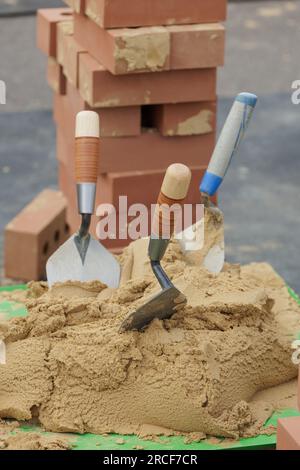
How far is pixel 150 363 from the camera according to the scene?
2209 mm

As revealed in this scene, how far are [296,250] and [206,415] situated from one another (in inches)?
75.3

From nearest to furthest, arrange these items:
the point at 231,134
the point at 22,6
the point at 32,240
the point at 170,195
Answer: the point at 170,195 → the point at 231,134 → the point at 32,240 → the point at 22,6

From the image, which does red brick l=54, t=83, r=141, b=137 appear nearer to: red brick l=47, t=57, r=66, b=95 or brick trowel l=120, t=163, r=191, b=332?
red brick l=47, t=57, r=66, b=95

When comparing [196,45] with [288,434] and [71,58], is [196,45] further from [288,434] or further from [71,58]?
[288,434]

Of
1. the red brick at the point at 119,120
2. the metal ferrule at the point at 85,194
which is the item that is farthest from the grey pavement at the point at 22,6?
the metal ferrule at the point at 85,194

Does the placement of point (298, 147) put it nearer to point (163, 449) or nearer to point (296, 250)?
point (296, 250)

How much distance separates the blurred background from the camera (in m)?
4.17

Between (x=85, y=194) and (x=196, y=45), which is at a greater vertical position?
(x=196, y=45)

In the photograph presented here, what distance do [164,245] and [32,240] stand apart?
4.96 feet

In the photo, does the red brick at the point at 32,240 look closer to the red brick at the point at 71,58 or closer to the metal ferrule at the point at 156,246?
the red brick at the point at 71,58

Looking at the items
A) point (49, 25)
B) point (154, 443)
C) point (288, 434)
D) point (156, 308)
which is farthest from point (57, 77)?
point (288, 434)

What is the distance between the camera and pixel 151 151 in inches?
125

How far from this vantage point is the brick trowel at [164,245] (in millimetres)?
2100

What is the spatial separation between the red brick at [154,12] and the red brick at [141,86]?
138 millimetres
